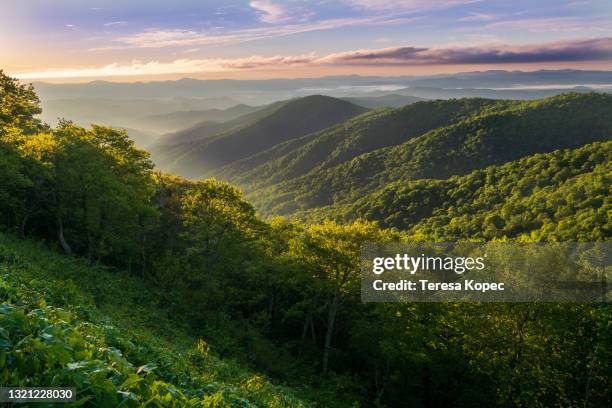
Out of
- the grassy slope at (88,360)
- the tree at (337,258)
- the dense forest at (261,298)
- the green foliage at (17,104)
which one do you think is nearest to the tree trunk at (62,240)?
the dense forest at (261,298)

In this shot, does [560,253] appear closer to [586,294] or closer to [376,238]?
[586,294]

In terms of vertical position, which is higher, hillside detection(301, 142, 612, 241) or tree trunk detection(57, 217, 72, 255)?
tree trunk detection(57, 217, 72, 255)

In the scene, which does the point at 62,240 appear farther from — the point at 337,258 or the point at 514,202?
the point at 514,202

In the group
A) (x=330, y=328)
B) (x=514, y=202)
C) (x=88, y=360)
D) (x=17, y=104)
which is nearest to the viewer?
(x=88, y=360)

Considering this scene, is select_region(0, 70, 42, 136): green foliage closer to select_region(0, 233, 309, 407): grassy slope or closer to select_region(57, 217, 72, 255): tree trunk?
select_region(57, 217, 72, 255): tree trunk

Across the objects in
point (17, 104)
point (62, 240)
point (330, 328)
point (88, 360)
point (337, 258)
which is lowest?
point (330, 328)

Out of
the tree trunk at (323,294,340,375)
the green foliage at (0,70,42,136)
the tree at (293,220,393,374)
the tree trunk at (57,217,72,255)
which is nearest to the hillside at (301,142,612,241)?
the tree at (293,220,393,374)

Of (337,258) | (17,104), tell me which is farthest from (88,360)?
(17,104)

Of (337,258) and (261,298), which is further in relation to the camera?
(337,258)

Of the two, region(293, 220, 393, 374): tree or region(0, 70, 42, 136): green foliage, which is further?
region(0, 70, 42, 136): green foliage
